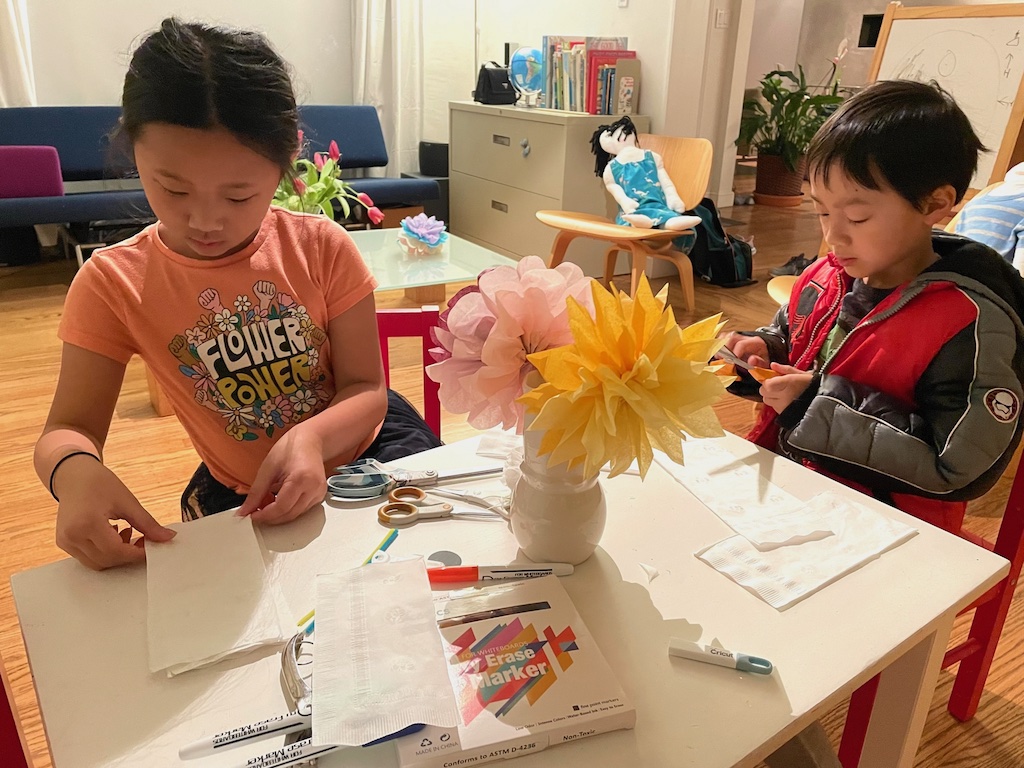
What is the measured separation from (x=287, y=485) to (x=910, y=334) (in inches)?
33.3

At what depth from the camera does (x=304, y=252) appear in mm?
1076

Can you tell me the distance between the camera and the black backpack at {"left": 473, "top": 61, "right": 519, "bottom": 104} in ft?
13.2

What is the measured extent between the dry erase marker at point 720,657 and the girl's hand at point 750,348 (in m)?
0.73

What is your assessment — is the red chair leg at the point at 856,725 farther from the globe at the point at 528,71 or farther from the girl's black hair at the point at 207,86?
the globe at the point at 528,71

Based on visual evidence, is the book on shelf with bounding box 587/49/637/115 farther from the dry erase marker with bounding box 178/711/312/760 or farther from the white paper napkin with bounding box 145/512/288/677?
the dry erase marker with bounding box 178/711/312/760

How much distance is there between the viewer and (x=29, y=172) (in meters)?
3.38

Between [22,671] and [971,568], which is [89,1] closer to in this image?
[22,671]

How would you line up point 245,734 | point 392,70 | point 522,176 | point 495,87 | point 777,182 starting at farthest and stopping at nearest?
point 777,182, point 392,70, point 495,87, point 522,176, point 245,734

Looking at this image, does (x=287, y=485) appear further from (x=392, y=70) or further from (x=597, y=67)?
(x=392, y=70)

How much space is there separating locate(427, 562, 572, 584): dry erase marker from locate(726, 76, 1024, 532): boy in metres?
0.52

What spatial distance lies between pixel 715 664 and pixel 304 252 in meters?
0.78

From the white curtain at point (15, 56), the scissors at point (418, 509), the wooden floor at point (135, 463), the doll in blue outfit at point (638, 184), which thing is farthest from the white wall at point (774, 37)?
the scissors at point (418, 509)

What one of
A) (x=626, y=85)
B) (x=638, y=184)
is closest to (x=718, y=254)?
(x=638, y=184)

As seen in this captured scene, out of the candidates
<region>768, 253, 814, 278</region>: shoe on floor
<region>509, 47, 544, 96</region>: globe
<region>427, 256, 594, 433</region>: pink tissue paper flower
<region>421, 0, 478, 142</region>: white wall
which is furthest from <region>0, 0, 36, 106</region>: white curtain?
<region>427, 256, 594, 433</region>: pink tissue paper flower
